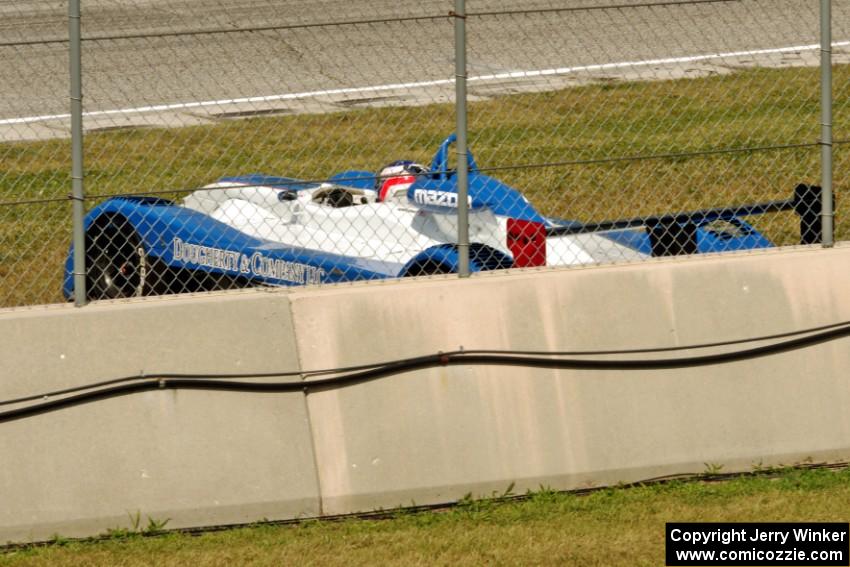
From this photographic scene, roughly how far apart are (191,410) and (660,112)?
265 inches

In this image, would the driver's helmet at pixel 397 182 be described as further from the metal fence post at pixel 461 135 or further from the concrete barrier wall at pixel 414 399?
the concrete barrier wall at pixel 414 399

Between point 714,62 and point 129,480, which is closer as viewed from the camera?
point 129,480

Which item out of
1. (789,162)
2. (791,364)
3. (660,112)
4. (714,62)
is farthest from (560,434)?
(789,162)

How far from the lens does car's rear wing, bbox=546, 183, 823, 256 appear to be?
7.61 m

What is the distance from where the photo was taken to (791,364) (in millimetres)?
6875

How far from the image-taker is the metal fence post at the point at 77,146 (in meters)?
6.39

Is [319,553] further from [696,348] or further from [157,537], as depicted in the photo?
[696,348]

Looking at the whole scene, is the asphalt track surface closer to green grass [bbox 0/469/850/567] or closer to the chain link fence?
the chain link fence

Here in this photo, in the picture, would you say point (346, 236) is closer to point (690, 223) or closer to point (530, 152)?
point (690, 223)

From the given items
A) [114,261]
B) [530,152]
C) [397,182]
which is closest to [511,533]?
[397,182]

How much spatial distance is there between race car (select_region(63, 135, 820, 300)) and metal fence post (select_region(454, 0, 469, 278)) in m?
1.32

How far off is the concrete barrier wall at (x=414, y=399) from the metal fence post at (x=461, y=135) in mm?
177

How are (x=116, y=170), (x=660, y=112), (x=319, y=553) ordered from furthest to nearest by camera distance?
(x=660, y=112) < (x=116, y=170) < (x=319, y=553)

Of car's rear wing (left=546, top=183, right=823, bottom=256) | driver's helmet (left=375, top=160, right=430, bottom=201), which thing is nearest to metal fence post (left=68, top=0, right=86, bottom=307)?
car's rear wing (left=546, top=183, right=823, bottom=256)
